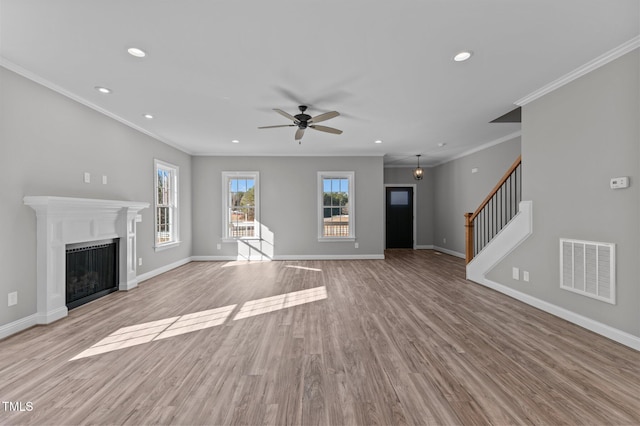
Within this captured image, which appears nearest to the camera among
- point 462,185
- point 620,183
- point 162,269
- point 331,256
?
point 620,183

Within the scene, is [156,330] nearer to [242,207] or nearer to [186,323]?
[186,323]

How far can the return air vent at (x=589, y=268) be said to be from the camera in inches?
104

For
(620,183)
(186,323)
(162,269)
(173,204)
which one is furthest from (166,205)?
(620,183)

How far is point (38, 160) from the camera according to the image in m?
3.07

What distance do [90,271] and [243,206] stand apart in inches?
141

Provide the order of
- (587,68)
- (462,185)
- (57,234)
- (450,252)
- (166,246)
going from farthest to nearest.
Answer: (450,252)
(462,185)
(166,246)
(57,234)
(587,68)

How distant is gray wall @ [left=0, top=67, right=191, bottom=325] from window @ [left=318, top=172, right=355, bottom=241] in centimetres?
413

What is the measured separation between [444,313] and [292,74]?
3.23 metres

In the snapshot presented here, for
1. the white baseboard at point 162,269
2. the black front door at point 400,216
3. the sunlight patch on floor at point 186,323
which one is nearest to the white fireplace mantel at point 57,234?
the sunlight patch on floor at point 186,323

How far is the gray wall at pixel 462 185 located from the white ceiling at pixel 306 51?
1965mm

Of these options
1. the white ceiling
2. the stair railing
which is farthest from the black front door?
the white ceiling

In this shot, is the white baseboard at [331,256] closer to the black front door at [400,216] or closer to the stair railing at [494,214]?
the black front door at [400,216]

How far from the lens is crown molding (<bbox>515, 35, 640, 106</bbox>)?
2447mm

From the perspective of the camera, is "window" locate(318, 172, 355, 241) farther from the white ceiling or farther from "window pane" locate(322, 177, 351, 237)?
the white ceiling
